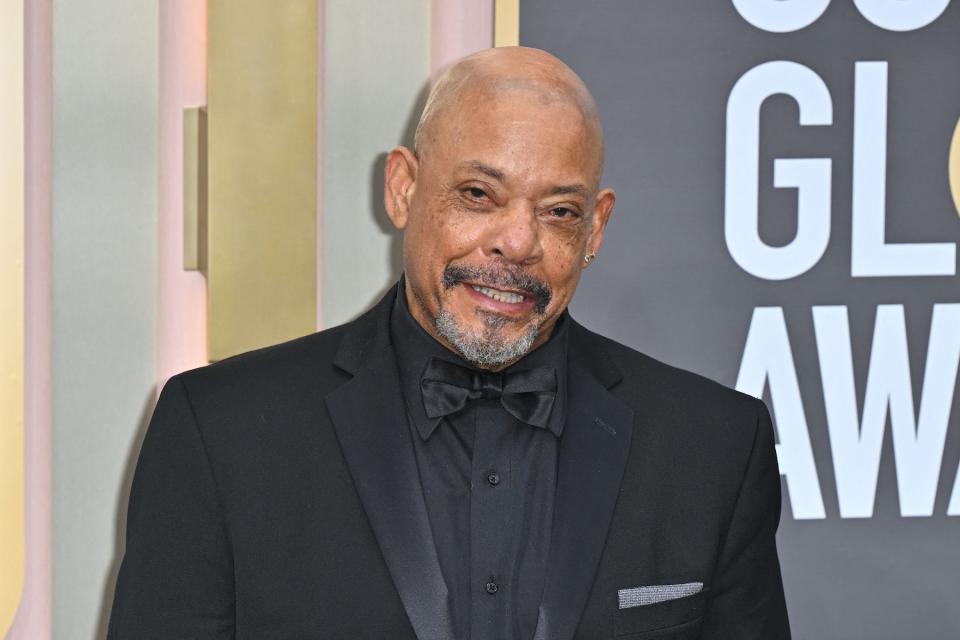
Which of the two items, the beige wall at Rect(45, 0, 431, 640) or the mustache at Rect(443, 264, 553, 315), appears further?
the beige wall at Rect(45, 0, 431, 640)

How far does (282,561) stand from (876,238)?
1.11 metres

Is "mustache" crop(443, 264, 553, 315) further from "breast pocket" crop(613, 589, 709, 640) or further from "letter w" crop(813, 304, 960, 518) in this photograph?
"letter w" crop(813, 304, 960, 518)

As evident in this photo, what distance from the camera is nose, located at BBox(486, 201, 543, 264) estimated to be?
1.27 metres

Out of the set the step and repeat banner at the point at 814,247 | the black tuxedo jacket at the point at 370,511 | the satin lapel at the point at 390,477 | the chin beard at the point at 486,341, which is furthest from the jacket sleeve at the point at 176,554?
the step and repeat banner at the point at 814,247

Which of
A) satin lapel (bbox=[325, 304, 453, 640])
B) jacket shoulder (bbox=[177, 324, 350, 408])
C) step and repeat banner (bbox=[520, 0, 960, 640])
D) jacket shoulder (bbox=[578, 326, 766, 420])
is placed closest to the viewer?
satin lapel (bbox=[325, 304, 453, 640])

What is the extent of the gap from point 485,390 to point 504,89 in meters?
0.34

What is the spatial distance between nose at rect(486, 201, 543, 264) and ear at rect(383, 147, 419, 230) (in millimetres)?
148

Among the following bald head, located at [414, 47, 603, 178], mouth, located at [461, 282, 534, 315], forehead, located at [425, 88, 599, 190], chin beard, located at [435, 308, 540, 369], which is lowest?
chin beard, located at [435, 308, 540, 369]

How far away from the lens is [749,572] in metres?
1.40

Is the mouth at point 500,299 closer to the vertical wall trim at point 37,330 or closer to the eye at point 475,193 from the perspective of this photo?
the eye at point 475,193

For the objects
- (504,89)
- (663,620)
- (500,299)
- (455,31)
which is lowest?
(663,620)

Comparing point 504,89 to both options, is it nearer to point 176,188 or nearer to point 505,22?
point 505,22

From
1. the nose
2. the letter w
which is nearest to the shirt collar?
the nose

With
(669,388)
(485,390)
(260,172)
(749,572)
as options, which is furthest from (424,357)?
(260,172)
